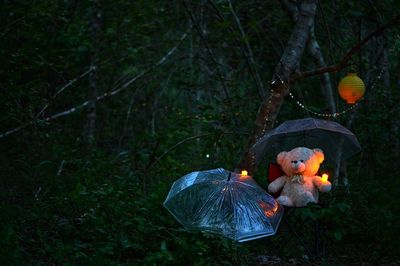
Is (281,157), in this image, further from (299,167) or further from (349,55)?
(349,55)

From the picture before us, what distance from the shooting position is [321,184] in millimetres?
6047

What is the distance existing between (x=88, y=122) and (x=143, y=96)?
366 centimetres

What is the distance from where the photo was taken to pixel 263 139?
6.04 m

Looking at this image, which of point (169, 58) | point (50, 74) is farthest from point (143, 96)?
point (50, 74)

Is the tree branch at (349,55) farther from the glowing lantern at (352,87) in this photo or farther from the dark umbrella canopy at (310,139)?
the dark umbrella canopy at (310,139)

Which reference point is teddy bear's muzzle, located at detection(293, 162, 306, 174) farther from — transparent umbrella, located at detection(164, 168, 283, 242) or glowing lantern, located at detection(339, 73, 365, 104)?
glowing lantern, located at detection(339, 73, 365, 104)

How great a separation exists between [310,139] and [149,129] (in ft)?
23.6

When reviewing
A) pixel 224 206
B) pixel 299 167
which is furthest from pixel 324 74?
pixel 224 206

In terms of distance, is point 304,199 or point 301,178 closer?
point 304,199

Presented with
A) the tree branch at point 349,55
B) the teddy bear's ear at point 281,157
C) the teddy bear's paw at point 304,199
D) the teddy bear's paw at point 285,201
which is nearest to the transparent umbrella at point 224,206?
the teddy bear's paw at point 285,201

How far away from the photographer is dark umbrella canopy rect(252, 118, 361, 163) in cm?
593

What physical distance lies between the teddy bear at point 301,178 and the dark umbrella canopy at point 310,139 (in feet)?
0.81

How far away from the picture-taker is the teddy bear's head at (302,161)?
6.00 m

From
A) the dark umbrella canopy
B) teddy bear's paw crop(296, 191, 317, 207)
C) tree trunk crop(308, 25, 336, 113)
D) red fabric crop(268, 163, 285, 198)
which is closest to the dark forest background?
tree trunk crop(308, 25, 336, 113)
